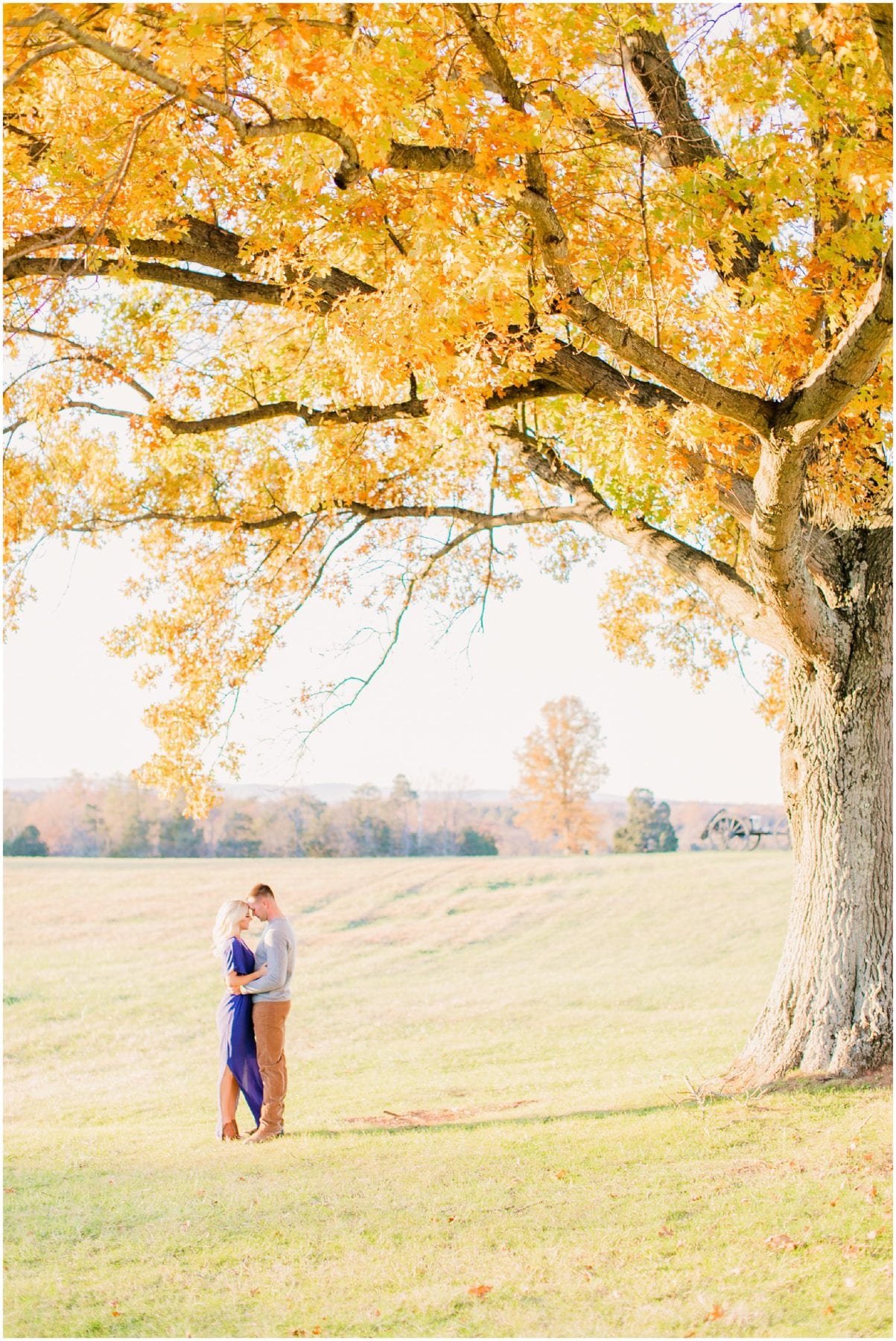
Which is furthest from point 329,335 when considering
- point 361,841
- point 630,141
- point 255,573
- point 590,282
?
point 361,841

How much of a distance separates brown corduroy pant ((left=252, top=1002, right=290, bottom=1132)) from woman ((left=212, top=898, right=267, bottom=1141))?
9 centimetres

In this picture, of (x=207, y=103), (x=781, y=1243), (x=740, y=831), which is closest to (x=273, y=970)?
(x=781, y=1243)

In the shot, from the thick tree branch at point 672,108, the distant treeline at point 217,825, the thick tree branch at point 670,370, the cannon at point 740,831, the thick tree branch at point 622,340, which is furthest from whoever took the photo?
the distant treeline at point 217,825

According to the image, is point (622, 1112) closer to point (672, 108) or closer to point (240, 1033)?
point (240, 1033)

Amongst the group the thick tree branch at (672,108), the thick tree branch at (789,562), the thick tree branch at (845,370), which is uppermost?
the thick tree branch at (672,108)

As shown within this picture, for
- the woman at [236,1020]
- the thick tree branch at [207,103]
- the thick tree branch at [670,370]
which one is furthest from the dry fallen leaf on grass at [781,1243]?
the thick tree branch at [207,103]

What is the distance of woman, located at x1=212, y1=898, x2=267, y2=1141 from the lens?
30.2 feet

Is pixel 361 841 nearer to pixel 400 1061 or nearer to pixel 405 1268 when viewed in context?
pixel 400 1061

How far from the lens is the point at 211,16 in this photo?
5.10m

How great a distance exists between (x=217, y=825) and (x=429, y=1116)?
33760 millimetres

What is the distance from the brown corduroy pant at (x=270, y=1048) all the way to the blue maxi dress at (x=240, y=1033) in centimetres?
8

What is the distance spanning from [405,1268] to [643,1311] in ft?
4.29

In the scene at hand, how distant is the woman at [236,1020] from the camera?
362 inches

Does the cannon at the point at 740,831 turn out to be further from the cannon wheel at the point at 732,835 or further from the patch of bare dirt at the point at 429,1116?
the patch of bare dirt at the point at 429,1116
